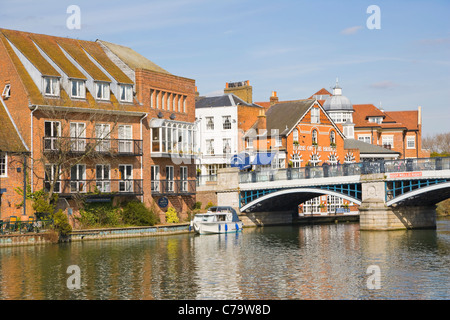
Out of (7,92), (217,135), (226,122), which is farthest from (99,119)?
(226,122)

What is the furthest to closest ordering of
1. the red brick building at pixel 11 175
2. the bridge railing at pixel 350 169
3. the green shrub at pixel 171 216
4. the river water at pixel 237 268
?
the green shrub at pixel 171 216, the bridge railing at pixel 350 169, the red brick building at pixel 11 175, the river water at pixel 237 268

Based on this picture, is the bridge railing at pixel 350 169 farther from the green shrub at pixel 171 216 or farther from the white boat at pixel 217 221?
the green shrub at pixel 171 216

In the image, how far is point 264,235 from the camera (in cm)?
6228

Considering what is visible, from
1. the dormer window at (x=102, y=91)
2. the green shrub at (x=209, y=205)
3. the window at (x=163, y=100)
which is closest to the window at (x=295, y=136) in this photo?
the green shrub at (x=209, y=205)

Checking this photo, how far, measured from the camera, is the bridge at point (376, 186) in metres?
57.5

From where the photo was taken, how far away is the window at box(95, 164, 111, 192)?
59.0 m

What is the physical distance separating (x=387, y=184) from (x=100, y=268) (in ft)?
95.0

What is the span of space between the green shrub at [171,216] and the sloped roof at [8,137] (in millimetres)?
15394

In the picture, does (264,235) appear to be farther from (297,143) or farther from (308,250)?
(297,143)

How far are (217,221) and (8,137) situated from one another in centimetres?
1938

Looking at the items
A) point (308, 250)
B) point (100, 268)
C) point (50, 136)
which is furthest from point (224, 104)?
point (100, 268)

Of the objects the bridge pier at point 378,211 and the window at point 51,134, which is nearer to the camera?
the window at point 51,134

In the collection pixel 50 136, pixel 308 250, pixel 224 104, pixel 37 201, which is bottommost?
pixel 308 250

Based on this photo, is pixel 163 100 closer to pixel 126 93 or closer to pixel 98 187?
pixel 126 93
